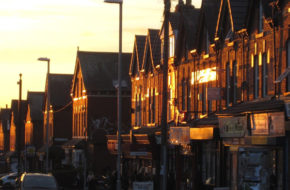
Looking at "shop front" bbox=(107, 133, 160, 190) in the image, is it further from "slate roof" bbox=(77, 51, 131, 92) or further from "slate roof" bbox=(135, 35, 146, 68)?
"slate roof" bbox=(77, 51, 131, 92)

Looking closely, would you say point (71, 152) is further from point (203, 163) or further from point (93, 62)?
point (203, 163)

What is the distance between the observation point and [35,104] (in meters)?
106

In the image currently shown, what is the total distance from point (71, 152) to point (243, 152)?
54.8 m

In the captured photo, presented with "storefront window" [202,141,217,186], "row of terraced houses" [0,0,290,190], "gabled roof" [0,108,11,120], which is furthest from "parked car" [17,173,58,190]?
"gabled roof" [0,108,11,120]

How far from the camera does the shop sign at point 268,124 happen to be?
25969mm

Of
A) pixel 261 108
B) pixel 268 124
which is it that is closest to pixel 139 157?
pixel 261 108

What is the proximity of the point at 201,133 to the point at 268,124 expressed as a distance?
8.94m

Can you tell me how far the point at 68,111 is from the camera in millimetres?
85500

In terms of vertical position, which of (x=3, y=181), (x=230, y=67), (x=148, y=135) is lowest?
(x=3, y=181)

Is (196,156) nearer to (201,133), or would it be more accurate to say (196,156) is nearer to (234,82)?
(201,133)

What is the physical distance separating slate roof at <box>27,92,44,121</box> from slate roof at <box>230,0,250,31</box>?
69.3m

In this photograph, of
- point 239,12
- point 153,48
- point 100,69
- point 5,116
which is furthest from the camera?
point 5,116

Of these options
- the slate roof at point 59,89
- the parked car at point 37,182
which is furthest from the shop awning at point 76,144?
the parked car at point 37,182

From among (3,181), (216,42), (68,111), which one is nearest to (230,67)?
(216,42)
